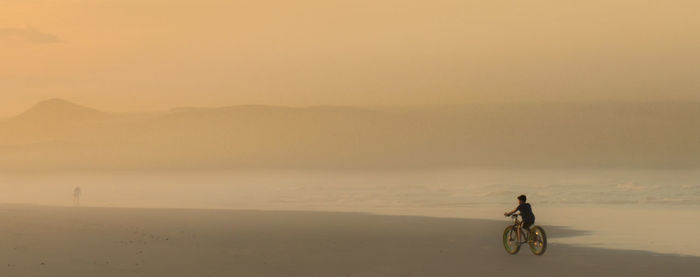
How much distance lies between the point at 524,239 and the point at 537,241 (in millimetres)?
489

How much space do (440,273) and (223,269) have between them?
486 centimetres

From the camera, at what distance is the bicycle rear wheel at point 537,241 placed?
74.2 feet

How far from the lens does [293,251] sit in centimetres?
2423

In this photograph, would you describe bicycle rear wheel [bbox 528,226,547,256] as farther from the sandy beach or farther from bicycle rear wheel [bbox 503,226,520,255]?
bicycle rear wheel [bbox 503,226,520,255]

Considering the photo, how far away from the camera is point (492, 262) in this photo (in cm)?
2180

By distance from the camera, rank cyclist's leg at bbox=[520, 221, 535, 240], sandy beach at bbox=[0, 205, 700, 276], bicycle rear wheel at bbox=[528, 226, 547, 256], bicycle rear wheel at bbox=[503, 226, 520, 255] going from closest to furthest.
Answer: sandy beach at bbox=[0, 205, 700, 276], bicycle rear wheel at bbox=[528, 226, 547, 256], cyclist's leg at bbox=[520, 221, 535, 240], bicycle rear wheel at bbox=[503, 226, 520, 255]

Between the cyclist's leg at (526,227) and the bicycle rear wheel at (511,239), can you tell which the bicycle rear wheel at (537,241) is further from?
the bicycle rear wheel at (511,239)

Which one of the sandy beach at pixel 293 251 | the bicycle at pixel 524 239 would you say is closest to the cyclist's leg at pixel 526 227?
the bicycle at pixel 524 239

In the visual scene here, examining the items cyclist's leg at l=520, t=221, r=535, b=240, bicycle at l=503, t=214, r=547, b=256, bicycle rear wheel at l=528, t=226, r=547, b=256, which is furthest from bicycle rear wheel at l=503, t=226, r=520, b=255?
bicycle rear wheel at l=528, t=226, r=547, b=256

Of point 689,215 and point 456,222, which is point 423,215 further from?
point 689,215

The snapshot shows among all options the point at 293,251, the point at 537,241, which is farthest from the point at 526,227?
the point at 293,251

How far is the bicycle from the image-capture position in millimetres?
22688

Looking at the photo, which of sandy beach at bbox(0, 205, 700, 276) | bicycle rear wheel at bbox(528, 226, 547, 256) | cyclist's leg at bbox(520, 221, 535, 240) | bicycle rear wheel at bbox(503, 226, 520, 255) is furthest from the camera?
bicycle rear wheel at bbox(503, 226, 520, 255)

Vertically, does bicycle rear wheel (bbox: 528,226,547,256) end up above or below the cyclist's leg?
below
